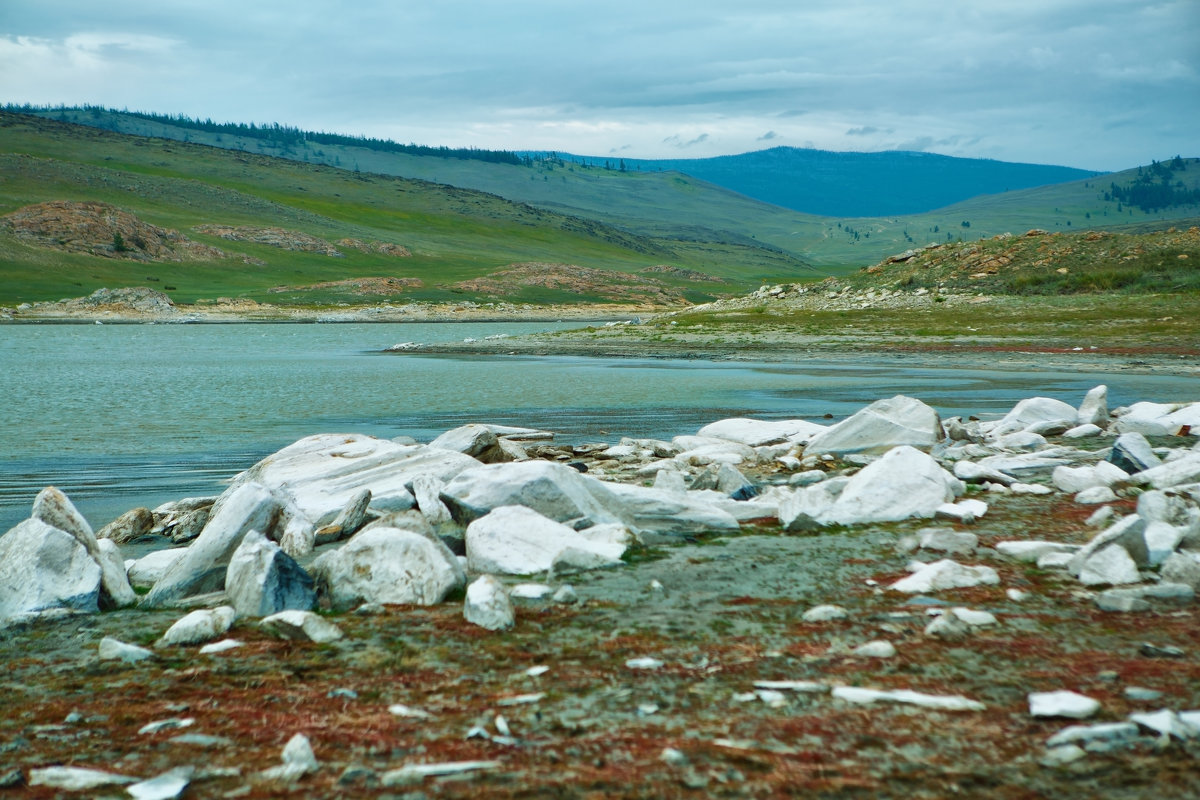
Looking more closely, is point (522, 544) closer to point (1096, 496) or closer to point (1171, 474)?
point (1096, 496)

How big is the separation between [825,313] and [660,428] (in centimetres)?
3604

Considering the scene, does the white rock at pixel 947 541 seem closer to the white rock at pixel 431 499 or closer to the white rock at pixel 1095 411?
the white rock at pixel 431 499

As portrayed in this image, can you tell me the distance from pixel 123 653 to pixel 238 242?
152421 mm

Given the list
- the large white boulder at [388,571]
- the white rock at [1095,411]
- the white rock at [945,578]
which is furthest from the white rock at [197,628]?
the white rock at [1095,411]

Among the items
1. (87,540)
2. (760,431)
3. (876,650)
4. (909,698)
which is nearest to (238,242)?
(760,431)

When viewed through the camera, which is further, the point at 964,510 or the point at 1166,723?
the point at 964,510

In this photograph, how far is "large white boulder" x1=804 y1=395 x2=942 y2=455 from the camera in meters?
12.9

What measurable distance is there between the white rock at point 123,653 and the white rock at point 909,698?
3.48 m

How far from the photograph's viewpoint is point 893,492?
8766 mm

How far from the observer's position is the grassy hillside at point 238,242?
4540 inches

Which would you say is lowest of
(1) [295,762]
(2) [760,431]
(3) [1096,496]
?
(2) [760,431]

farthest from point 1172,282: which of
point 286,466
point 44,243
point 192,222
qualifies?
point 192,222

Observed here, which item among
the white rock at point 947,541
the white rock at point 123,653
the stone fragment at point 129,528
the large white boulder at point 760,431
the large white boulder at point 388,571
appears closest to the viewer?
the white rock at point 123,653

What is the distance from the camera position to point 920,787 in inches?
139
